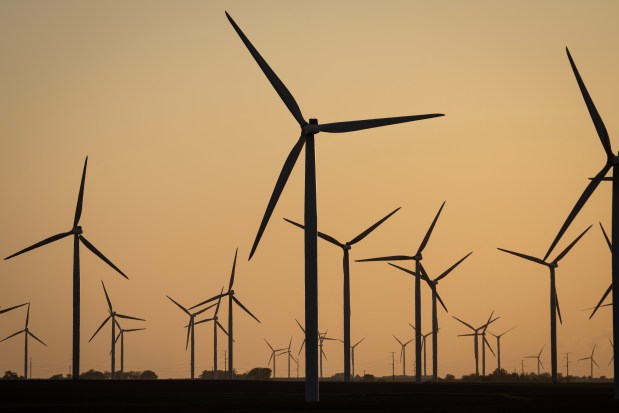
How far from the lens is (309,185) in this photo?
8594 centimetres

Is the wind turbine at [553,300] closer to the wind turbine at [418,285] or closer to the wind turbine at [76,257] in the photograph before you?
the wind turbine at [418,285]

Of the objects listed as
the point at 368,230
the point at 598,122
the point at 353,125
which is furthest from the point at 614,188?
the point at 368,230

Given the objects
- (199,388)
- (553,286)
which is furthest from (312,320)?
(553,286)

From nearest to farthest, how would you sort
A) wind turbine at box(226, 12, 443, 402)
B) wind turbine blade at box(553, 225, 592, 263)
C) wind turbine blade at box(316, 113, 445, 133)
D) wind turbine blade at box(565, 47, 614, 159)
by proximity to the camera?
wind turbine at box(226, 12, 443, 402), wind turbine blade at box(316, 113, 445, 133), wind turbine blade at box(565, 47, 614, 159), wind turbine blade at box(553, 225, 592, 263)

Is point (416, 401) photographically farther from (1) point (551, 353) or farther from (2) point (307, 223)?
(1) point (551, 353)

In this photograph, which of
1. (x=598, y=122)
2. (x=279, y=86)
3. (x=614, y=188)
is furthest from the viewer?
(x=598, y=122)

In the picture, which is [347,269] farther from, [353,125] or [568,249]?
[353,125]

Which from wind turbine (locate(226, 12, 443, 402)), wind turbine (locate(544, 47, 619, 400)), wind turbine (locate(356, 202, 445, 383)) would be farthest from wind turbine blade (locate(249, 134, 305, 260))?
wind turbine (locate(356, 202, 445, 383))

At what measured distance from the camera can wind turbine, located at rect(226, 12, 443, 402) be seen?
83062 millimetres

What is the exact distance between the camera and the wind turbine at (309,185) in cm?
8306

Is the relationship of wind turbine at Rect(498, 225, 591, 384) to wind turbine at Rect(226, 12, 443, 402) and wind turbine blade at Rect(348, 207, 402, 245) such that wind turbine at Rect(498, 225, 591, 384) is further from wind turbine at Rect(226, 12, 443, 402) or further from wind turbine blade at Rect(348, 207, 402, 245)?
wind turbine at Rect(226, 12, 443, 402)

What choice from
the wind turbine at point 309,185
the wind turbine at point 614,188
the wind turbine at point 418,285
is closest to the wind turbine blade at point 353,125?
the wind turbine at point 309,185

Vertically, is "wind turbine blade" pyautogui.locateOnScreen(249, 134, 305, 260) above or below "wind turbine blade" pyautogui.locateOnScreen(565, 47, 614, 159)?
below

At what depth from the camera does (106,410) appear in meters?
69.4
